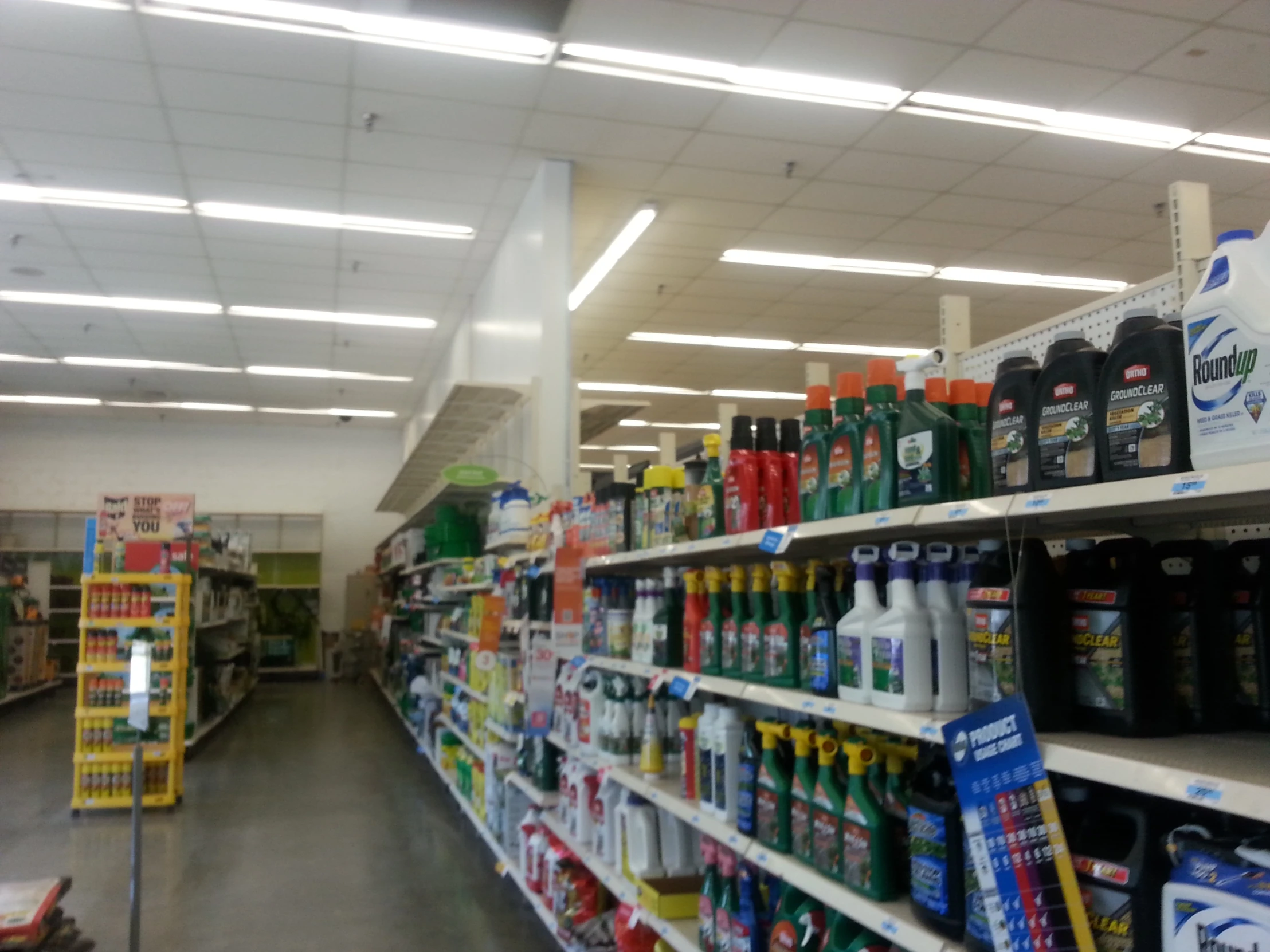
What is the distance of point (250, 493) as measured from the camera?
1766 centimetres

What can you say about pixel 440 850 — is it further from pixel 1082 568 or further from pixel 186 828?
pixel 1082 568

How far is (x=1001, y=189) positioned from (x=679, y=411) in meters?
8.79

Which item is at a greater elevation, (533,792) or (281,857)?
(533,792)

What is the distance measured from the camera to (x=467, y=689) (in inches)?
248

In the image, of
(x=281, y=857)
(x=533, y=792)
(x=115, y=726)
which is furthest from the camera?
(x=115, y=726)

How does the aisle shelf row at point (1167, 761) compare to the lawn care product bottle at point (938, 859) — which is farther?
the lawn care product bottle at point (938, 859)

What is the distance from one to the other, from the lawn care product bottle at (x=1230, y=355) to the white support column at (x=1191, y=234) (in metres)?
0.65

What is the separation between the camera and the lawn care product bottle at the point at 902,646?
73.6 inches

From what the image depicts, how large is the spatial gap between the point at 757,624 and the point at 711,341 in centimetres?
938

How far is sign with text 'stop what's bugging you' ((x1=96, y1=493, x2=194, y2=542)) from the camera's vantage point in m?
7.57

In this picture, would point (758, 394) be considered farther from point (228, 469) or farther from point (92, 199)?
point (228, 469)

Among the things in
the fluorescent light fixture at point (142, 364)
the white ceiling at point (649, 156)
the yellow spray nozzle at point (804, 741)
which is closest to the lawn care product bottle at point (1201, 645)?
Result: the yellow spray nozzle at point (804, 741)

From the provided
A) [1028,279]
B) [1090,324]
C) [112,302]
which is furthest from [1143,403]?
[112,302]

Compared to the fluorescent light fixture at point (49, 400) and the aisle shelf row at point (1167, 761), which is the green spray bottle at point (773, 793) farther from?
the fluorescent light fixture at point (49, 400)
